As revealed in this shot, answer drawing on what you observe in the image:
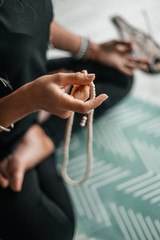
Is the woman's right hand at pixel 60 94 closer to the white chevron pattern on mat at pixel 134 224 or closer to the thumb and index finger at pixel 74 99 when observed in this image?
the thumb and index finger at pixel 74 99

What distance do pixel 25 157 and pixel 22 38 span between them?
401 millimetres

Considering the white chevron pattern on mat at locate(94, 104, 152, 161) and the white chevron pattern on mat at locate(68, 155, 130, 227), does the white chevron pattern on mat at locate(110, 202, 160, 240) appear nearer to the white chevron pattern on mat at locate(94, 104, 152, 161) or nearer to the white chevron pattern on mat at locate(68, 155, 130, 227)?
the white chevron pattern on mat at locate(68, 155, 130, 227)

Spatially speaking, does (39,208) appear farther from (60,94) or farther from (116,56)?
(116,56)

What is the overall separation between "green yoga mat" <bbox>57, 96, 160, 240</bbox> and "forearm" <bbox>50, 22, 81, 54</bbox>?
0.32m

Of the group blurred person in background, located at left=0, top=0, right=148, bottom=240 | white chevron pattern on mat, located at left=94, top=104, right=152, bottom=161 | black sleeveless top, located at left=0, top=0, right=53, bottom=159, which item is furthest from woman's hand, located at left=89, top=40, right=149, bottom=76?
black sleeveless top, located at left=0, top=0, right=53, bottom=159

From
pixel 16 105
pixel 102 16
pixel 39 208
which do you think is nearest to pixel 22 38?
pixel 16 105

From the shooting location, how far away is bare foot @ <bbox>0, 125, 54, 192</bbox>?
772 millimetres

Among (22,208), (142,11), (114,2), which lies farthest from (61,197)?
(114,2)

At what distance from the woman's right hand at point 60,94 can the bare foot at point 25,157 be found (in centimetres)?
40

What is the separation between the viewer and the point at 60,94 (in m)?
0.42

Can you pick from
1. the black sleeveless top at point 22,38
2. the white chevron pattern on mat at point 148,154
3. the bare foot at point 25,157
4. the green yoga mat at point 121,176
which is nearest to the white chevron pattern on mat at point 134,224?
the green yoga mat at point 121,176

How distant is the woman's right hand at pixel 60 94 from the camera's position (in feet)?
1.37

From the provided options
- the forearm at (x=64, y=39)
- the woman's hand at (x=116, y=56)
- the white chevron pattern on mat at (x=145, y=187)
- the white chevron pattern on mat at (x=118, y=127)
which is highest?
the forearm at (x=64, y=39)

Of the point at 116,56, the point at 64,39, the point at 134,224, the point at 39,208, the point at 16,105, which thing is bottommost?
the point at 134,224
